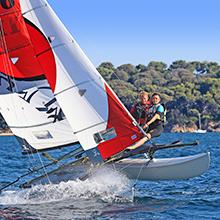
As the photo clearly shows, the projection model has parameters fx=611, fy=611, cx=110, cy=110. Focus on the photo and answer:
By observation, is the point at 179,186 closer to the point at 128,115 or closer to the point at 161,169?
the point at 161,169

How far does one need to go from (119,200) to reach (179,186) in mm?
2765

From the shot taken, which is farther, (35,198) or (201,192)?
(201,192)

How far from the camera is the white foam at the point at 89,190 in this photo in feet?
41.3

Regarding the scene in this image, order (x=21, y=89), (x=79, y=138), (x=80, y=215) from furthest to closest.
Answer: (x=21, y=89), (x=79, y=138), (x=80, y=215)

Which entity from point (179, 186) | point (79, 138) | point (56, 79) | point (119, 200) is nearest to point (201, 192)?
point (179, 186)

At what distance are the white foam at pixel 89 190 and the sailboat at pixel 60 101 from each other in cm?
26

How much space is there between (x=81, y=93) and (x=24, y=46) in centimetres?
167

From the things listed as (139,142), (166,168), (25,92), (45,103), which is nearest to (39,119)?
(45,103)

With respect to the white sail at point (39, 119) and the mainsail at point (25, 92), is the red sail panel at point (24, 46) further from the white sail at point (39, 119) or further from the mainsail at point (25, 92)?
the white sail at point (39, 119)

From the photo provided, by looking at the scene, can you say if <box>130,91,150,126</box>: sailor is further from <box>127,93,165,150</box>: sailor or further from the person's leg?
the person's leg

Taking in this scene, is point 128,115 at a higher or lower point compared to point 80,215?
higher

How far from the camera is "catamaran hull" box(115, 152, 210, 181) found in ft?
40.7

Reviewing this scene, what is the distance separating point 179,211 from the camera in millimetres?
11148

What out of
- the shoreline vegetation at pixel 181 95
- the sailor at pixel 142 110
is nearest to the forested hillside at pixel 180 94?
the shoreline vegetation at pixel 181 95
